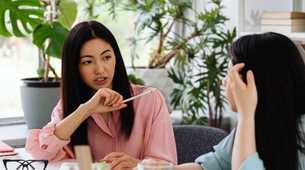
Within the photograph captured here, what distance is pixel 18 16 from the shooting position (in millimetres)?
2857

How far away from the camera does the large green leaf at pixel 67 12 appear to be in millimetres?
2971

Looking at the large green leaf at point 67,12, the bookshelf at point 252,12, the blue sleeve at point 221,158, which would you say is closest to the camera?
the blue sleeve at point 221,158

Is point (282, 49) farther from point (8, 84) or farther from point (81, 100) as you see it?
point (8, 84)

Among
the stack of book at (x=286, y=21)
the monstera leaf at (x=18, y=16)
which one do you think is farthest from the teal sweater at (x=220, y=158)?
the monstera leaf at (x=18, y=16)

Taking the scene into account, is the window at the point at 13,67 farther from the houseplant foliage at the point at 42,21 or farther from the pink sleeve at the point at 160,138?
the pink sleeve at the point at 160,138

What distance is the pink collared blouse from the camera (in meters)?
1.91

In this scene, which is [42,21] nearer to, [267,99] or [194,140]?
[194,140]

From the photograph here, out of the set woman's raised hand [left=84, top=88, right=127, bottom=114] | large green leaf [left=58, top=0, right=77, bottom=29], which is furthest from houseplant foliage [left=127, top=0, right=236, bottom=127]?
woman's raised hand [left=84, top=88, right=127, bottom=114]

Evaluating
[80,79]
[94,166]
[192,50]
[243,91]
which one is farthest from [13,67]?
[243,91]

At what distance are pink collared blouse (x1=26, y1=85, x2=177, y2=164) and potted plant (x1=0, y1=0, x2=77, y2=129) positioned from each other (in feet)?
2.77

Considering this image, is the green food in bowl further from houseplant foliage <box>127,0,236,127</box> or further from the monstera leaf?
the monstera leaf

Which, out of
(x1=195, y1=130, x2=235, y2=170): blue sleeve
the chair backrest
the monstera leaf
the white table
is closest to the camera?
(x1=195, y1=130, x2=235, y2=170): blue sleeve

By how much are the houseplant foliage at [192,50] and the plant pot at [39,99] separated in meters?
0.63

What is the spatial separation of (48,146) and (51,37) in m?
1.05
